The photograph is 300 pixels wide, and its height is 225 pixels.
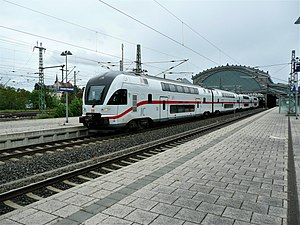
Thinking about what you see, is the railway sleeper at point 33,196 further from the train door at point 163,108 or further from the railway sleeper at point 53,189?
the train door at point 163,108

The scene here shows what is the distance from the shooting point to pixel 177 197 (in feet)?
13.3

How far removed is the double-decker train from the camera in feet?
38.3

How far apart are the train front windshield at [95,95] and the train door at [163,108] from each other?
4.56m

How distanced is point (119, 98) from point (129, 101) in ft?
2.33

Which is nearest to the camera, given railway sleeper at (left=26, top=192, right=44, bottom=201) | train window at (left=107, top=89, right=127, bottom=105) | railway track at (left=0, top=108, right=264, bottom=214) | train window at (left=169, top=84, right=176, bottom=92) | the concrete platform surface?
railway track at (left=0, top=108, right=264, bottom=214)

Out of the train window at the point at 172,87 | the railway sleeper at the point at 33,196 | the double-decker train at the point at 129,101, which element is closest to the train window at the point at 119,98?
the double-decker train at the point at 129,101

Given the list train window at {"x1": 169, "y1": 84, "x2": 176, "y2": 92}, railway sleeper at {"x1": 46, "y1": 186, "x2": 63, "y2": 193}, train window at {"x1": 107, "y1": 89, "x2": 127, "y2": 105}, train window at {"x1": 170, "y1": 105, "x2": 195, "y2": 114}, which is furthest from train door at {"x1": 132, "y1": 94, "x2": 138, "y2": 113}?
railway sleeper at {"x1": 46, "y1": 186, "x2": 63, "y2": 193}

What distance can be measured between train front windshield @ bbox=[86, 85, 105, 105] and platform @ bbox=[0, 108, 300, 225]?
6.01 meters

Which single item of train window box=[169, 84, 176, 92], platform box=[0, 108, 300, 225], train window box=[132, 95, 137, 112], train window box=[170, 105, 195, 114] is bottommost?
platform box=[0, 108, 300, 225]

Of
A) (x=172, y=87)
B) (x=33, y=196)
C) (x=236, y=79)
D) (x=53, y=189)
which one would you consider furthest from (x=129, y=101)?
(x=236, y=79)

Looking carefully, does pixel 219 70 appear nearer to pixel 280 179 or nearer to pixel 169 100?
pixel 169 100

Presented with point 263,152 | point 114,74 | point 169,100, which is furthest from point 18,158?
point 169,100

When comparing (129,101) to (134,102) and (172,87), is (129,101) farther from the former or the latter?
(172,87)

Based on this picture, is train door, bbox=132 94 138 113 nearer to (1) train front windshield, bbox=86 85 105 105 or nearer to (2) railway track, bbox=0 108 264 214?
(1) train front windshield, bbox=86 85 105 105
